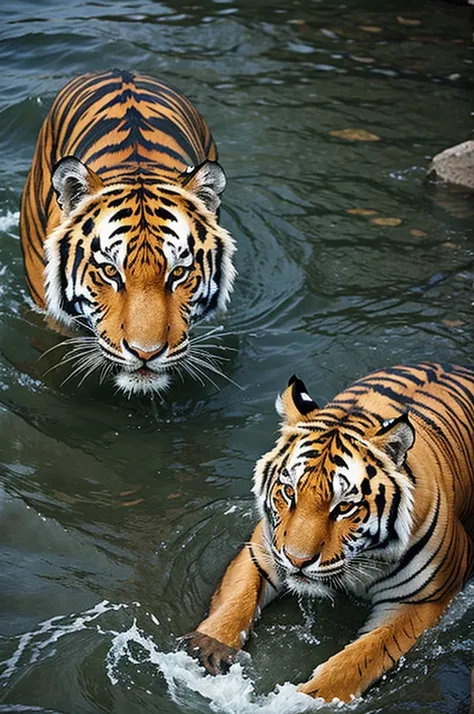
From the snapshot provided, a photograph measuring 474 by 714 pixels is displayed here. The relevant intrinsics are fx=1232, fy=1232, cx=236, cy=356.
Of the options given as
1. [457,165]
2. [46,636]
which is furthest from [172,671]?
[457,165]

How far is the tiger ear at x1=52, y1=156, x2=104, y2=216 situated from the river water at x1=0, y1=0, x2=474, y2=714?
0.94 meters

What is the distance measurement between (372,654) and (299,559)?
46 centimetres

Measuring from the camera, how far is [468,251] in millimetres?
6637

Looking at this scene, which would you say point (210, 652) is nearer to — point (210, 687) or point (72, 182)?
point (210, 687)

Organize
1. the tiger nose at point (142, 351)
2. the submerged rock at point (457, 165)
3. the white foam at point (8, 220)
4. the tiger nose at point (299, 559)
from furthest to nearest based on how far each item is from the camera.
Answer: the submerged rock at point (457, 165) → the white foam at point (8, 220) → the tiger nose at point (142, 351) → the tiger nose at point (299, 559)

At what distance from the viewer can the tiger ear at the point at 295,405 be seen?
12.7 feet

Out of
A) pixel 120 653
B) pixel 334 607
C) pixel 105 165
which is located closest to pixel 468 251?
pixel 105 165

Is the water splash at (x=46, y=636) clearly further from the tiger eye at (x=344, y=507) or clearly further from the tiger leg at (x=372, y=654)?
the tiger eye at (x=344, y=507)

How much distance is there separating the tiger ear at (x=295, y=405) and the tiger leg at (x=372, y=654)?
2.20ft

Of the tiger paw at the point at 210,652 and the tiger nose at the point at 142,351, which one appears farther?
the tiger nose at the point at 142,351

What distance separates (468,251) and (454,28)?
402 cm

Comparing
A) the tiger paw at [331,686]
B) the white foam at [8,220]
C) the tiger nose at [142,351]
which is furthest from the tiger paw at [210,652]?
the white foam at [8,220]

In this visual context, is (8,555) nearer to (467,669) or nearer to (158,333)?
(158,333)

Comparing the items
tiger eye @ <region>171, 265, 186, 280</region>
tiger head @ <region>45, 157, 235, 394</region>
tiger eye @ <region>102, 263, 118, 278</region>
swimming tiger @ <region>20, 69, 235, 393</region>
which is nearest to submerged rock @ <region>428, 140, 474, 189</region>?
swimming tiger @ <region>20, 69, 235, 393</region>
